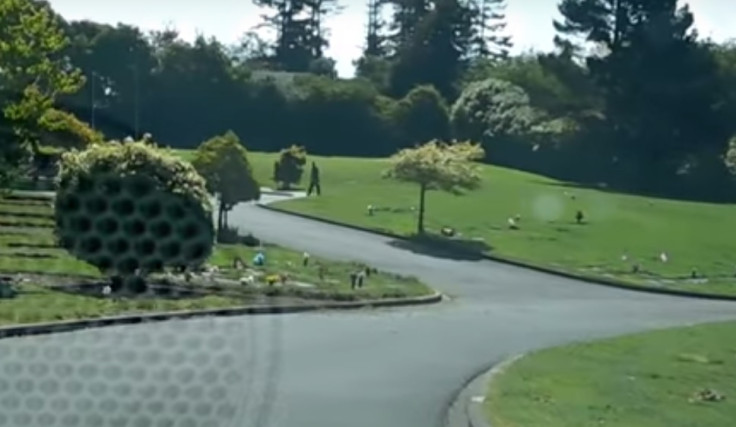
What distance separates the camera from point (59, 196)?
1448 cm

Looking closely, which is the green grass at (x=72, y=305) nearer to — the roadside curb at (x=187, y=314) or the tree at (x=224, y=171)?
the roadside curb at (x=187, y=314)

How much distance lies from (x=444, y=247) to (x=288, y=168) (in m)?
9.63

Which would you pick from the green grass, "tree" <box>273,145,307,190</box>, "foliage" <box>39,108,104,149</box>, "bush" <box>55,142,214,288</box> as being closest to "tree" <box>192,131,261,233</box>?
"foliage" <box>39,108,104,149</box>

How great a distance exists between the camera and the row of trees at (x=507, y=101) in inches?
1556

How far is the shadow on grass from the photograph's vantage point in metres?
24.8

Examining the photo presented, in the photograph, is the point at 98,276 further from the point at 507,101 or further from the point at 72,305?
the point at 507,101

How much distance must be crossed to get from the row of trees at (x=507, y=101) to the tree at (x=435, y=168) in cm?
992

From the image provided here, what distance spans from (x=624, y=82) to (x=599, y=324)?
1108 inches

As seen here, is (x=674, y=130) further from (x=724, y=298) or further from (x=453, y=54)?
(x=724, y=298)

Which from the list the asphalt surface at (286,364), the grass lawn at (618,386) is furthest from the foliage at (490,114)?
the grass lawn at (618,386)

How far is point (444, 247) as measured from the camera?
25797mm

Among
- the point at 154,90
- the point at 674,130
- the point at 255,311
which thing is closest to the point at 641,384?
the point at 255,311

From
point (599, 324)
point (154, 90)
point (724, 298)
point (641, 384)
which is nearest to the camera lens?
point (641, 384)

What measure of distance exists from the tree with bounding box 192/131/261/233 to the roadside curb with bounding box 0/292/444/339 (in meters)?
6.65
